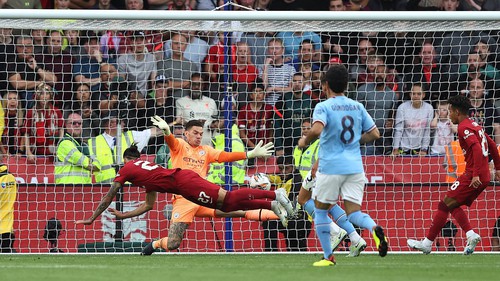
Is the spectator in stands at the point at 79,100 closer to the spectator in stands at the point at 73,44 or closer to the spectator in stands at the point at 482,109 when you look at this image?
the spectator in stands at the point at 73,44

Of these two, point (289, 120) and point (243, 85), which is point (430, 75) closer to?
point (289, 120)

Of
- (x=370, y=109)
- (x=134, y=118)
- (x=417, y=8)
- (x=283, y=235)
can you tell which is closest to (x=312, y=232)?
(x=283, y=235)

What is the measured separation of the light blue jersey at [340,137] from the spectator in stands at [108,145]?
197 inches

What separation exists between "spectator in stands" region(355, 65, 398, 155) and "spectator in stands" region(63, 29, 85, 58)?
4143 mm

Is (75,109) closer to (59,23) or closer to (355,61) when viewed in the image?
(59,23)

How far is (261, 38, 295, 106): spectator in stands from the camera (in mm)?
15039

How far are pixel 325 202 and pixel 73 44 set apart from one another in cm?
693

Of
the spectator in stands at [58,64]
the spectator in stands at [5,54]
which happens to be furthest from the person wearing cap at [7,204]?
the spectator in stands at [5,54]

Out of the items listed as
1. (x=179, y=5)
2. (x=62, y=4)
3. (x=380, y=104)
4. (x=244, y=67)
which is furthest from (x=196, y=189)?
(x=62, y=4)

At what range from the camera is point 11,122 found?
14.8 metres

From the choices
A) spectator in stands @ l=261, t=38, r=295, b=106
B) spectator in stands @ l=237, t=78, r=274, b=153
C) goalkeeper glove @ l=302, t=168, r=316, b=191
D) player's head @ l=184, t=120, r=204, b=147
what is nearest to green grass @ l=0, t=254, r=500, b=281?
goalkeeper glove @ l=302, t=168, r=316, b=191

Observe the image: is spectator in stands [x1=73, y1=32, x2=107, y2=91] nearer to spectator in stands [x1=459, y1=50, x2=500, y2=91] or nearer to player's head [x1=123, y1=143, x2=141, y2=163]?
player's head [x1=123, y1=143, x2=141, y2=163]

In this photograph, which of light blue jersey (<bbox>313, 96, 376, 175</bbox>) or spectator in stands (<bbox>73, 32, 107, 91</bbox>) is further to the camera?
spectator in stands (<bbox>73, 32, 107, 91</bbox>)

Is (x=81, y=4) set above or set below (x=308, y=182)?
above
